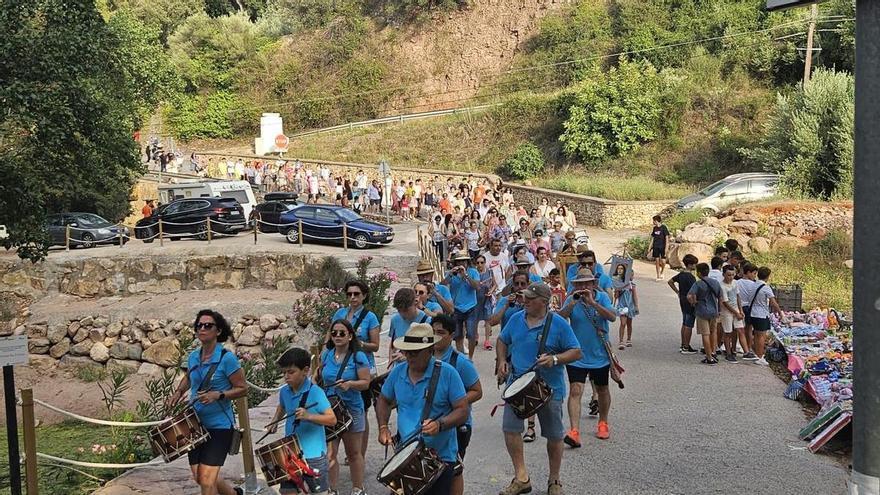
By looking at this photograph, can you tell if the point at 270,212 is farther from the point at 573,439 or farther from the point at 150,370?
the point at 573,439

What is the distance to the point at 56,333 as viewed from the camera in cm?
2766

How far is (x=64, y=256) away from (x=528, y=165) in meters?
21.0

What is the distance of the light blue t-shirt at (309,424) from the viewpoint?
7.28 metres

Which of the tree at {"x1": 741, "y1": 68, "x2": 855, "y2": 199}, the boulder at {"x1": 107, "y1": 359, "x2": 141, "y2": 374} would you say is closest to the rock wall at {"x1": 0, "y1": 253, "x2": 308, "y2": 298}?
the boulder at {"x1": 107, "y1": 359, "x2": 141, "y2": 374}

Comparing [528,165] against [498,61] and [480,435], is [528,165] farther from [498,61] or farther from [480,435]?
[480,435]

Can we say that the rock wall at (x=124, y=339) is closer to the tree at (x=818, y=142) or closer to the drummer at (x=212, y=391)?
the tree at (x=818, y=142)

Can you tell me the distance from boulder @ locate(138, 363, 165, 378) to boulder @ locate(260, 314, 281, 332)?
9.90 feet

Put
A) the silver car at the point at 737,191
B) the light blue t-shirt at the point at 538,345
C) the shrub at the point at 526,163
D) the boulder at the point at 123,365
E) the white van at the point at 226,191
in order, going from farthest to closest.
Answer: the shrub at the point at 526,163 < the white van at the point at 226,191 < the silver car at the point at 737,191 < the boulder at the point at 123,365 < the light blue t-shirt at the point at 538,345

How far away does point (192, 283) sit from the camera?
29.9 metres

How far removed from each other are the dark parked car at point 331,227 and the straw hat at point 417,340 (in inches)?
878

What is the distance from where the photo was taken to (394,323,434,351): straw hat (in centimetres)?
650

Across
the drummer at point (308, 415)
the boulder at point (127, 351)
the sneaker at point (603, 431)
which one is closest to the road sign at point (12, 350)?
the drummer at point (308, 415)

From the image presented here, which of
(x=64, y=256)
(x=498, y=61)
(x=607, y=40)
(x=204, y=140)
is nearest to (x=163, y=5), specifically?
(x=204, y=140)

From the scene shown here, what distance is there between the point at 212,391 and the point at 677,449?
4715 millimetres
